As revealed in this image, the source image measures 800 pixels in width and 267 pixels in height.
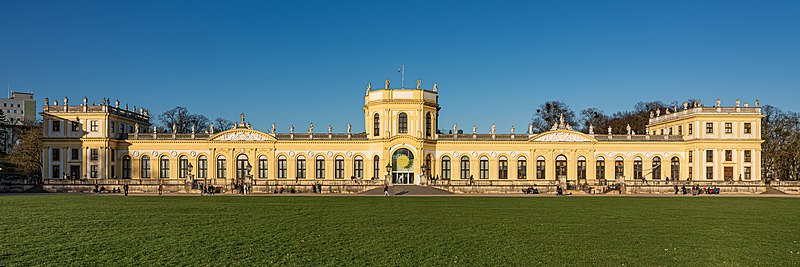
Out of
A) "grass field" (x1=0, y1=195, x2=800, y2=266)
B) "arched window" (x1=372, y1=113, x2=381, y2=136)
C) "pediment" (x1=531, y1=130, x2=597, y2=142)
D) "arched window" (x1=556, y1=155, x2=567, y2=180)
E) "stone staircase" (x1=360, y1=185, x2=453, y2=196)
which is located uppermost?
"arched window" (x1=372, y1=113, x2=381, y2=136)

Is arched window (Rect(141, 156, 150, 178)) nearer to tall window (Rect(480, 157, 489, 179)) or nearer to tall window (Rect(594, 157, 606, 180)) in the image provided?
tall window (Rect(480, 157, 489, 179))

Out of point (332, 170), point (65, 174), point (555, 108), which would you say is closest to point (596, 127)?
point (555, 108)

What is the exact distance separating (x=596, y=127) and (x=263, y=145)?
1716 inches

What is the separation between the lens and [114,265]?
13570 mm

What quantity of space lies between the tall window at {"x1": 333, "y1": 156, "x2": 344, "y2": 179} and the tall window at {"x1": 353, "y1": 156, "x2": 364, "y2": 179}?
1.12 metres

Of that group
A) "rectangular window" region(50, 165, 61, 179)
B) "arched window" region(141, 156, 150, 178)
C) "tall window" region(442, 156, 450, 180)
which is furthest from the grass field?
"rectangular window" region(50, 165, 61, 179)

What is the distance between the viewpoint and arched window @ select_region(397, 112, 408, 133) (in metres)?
58.7

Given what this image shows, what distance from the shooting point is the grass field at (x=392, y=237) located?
14.6 m

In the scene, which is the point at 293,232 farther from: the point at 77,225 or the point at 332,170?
the point at 332,170

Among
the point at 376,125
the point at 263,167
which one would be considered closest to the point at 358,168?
the point at 376,125

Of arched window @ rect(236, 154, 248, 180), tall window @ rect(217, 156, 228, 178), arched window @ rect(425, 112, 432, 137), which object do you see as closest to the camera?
arched window @ rect(425, 112, 432, 137)

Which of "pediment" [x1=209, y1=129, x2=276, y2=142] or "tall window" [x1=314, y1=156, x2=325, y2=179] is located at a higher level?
"pediment" [x1=209, y1=129, x2=276, y2=142]

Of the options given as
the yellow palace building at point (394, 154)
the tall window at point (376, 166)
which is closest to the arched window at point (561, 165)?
the yellow palace building at point (394, 154)

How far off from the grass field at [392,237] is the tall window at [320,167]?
113ft
